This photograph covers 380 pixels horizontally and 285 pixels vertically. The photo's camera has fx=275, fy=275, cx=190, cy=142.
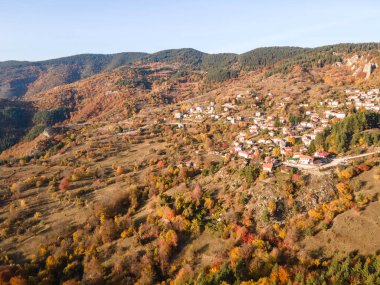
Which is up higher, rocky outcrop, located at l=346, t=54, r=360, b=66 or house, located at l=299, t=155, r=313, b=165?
rocky outcrop, located at l=346, t=54, r=360, b=66

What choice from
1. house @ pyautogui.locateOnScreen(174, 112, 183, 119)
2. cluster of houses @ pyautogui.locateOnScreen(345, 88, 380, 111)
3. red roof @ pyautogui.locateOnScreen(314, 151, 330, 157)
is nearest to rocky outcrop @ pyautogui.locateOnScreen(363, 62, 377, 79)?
cluster of houses @ pyautogui.locateOnScreen(345, 88, 380, 111)

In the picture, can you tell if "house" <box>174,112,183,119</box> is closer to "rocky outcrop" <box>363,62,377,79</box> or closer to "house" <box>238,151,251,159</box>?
"house" <box>238,151,251,159</box>

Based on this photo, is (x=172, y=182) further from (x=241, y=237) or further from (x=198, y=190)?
(x=241, y=237)

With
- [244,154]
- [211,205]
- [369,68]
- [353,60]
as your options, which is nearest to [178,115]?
[244,154]

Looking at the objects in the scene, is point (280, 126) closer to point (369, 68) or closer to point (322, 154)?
point (322, 154)

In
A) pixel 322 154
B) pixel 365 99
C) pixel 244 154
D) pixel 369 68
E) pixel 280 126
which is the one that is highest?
pixel 369 68

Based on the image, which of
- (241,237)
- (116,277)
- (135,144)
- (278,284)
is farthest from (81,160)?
(278,284)

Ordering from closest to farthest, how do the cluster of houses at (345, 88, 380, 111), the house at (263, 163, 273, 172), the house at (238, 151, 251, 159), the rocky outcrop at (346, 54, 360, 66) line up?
the house at (263, 163, 273, 172) < the house at (238, 151, 251, 159) < the cluster of houses at (345, 88, 380, 111) < the rocky outcrop at (346, 54, 360, 66)

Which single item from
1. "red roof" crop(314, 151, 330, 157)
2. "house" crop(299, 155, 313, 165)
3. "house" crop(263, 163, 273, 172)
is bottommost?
"house" crop(263, 163, 273, 172)
